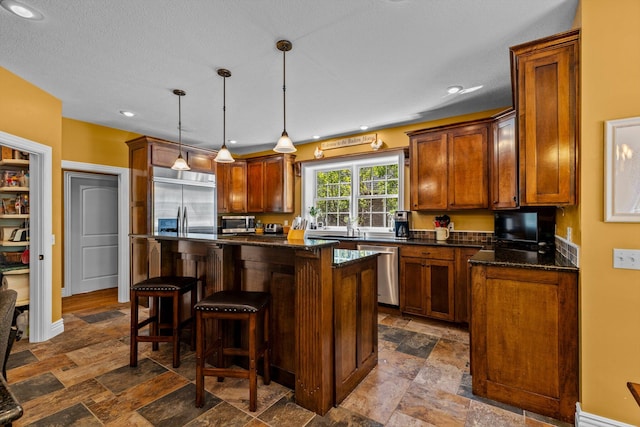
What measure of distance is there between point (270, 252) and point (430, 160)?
2681 mm

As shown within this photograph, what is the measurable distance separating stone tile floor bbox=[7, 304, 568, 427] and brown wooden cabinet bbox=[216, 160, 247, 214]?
3.16 metres

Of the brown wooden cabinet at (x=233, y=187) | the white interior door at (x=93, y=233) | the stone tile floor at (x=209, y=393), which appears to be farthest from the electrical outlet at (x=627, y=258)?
the white interior door at (x=93, y=233)

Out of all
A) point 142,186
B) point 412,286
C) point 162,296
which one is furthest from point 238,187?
point 412,286

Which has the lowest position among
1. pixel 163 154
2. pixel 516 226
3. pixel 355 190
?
pixel 516 226

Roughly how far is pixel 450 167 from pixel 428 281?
1.46 m

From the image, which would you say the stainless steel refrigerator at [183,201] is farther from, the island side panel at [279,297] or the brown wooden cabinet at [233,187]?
the island side panel at [279,297]

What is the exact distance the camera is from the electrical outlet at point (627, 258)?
5.47ft

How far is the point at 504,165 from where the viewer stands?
3.22 m

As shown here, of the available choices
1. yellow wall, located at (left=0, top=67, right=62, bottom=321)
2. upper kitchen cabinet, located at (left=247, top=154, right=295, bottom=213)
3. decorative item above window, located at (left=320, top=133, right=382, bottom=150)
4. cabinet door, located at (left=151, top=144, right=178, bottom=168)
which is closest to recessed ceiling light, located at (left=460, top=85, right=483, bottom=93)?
decorative item above window, located at (left=320, top=133, right=382, bottom=150)

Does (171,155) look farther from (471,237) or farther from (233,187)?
(471,237)

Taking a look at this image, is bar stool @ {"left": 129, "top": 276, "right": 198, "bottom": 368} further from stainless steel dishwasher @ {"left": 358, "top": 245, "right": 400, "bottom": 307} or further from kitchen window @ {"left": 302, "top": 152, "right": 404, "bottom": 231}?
kitchen window @ {"left": 302, "top": 152, "right": 404, "bottom": 231}

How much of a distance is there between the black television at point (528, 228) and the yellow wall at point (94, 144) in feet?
17.7

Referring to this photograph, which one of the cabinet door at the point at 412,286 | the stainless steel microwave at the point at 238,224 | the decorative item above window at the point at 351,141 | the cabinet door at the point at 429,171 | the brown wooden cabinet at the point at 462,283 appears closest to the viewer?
A: the brown wooden cabinet at the point at 462,283

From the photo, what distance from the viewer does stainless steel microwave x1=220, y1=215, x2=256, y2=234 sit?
5645 millimetres
